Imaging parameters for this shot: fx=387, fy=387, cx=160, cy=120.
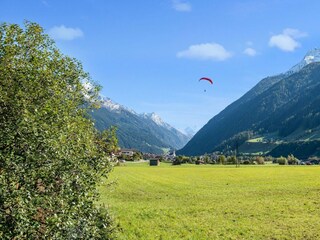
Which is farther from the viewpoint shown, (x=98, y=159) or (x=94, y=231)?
(x=98, y=159)

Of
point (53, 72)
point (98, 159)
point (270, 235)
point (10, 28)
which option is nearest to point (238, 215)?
point (270, 235)

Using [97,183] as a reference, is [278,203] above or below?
below

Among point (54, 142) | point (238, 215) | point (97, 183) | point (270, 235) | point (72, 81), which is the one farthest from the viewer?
point (238, 215)

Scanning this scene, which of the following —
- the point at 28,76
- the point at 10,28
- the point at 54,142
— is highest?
the point at 10,28

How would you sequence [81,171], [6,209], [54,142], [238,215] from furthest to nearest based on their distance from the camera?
[238,215] < [81,171] < [54,142] < [6,209]

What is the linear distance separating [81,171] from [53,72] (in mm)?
8025

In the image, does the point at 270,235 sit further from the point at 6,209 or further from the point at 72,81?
the point at 6,209

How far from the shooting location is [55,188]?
58.4ft

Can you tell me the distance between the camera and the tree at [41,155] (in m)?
16.1

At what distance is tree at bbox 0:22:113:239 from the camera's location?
16062mm

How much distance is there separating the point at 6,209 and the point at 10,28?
12.7 meters

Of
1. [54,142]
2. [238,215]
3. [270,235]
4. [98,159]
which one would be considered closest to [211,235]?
[270,235]

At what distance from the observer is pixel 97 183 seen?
21.1 metres

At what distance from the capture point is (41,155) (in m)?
17.2
